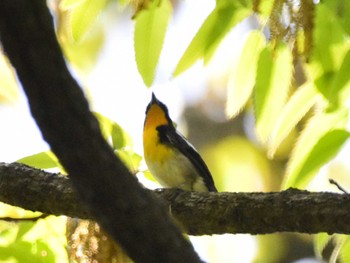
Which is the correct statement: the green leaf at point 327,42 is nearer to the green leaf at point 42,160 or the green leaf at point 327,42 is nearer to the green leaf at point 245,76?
the green leaf at point 245,76

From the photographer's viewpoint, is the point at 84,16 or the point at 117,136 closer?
the point at 84,16

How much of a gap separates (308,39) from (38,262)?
1.07m

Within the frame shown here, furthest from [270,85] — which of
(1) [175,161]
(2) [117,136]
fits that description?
(1) [175,161]

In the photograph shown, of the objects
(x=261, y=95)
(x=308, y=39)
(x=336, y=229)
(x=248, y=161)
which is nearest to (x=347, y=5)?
(x=308, y=39)

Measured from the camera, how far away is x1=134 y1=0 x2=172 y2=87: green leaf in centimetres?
228

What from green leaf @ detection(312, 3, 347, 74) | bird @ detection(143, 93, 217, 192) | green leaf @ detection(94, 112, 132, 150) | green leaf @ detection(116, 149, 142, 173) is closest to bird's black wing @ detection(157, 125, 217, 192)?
bird @ detection(143, 93, 217, 192)

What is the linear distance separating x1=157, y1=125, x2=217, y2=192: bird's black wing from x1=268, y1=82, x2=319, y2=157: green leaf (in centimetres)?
231

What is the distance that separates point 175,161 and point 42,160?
7.50ft

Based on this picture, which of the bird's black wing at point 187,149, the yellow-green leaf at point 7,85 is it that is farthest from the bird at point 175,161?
the yellow-green leaf at point 7,85

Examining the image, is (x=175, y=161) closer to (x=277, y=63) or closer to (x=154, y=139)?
(x=154, y=139)

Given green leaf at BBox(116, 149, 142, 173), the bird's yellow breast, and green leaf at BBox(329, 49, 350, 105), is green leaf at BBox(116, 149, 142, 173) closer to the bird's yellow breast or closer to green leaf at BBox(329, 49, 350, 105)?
green leaf at BBox(329, 49, 350, 105)

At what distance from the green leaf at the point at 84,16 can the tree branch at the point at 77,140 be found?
1.28 metres

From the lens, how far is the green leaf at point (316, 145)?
2.12 metres

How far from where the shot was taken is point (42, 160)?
8.38 feet
